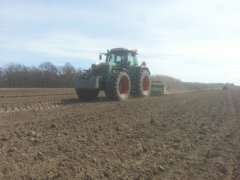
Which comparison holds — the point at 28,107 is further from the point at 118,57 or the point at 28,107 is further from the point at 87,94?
the point at 118,57

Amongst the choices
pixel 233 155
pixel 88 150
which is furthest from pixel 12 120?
pixel 233 155

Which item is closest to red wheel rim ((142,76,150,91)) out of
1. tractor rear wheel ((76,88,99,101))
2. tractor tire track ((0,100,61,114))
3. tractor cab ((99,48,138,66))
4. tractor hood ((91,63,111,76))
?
tractor cab ((99,48,138,66))

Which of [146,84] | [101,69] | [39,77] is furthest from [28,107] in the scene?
[39,77]

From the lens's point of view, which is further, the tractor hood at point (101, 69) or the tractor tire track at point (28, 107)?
the tractor hood at point (101, 69)

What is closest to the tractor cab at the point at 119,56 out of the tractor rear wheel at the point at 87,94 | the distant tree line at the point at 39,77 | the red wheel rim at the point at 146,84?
the red wheel rim at the point at 146,84

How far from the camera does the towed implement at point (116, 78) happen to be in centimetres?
1695

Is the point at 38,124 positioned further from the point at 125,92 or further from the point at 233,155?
the point at 125,92

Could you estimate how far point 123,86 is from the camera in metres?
18.3

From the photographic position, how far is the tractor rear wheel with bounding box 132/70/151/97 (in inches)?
779

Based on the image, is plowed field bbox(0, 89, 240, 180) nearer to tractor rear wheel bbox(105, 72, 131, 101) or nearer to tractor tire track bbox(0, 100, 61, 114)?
tractor tire track bbox(0, 100, 61, 114)

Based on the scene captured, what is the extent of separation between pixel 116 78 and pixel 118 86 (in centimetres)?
69

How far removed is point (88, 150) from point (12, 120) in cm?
414

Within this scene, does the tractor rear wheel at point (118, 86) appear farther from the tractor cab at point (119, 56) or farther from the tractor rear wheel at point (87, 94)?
the tractor cab at point (119, 56)

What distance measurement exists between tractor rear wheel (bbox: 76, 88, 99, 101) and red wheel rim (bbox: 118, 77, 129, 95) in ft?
3.40
